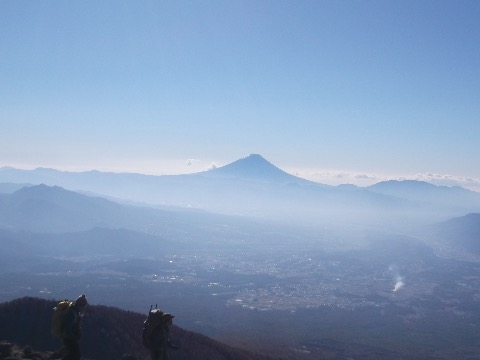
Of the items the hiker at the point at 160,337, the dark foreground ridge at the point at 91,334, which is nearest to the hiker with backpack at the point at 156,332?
the hiker at the point at 160,337

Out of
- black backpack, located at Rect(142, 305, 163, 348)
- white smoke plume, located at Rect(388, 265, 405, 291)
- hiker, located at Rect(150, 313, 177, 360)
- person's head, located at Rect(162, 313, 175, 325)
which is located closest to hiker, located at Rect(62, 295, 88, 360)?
black backpack, located at Rect(142, 305, 163, 348)

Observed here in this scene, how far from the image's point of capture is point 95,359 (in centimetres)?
2559

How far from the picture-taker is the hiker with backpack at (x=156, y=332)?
11.3m

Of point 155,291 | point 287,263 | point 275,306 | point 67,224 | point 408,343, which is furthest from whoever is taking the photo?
point 67,224

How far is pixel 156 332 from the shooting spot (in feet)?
A: 37.2

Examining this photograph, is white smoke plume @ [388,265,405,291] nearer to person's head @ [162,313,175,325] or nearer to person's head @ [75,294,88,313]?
person's head @ [162,313,175,325]

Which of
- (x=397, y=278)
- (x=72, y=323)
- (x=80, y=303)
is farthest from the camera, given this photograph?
(x=397, y=278)

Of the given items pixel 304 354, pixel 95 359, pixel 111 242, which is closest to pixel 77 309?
pixel 95 359

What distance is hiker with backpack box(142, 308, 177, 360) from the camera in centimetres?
1127

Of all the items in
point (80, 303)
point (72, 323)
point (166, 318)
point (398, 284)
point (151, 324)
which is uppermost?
point (80, 303)

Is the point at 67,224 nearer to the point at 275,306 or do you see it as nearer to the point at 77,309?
the point at 275,306

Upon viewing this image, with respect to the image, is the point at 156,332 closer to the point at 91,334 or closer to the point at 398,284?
the point at 91,334

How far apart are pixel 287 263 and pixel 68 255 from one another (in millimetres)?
67601

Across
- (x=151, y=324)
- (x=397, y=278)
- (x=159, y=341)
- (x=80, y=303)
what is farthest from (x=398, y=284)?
(x=80, y=303)
